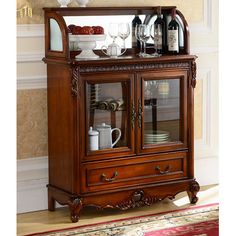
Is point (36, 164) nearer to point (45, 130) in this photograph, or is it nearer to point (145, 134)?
point (45, 130)

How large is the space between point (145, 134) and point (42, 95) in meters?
0.73

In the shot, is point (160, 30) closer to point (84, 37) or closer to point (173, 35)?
point (173, 35)

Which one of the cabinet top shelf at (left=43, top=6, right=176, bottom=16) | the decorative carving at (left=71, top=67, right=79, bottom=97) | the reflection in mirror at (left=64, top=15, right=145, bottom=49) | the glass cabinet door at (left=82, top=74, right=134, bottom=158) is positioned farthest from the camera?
the reflection in mirror at (left=64, top=15, right=145, bottom=49)

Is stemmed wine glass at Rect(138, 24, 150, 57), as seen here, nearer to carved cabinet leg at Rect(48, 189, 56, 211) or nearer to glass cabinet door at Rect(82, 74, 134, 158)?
glass cabinet door at Rect(82, 74, 134, 158)

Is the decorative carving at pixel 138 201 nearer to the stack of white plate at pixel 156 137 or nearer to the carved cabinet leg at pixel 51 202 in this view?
the stack of white plate at pixel 156 137

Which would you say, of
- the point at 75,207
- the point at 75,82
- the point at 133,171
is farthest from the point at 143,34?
the point at 75,207

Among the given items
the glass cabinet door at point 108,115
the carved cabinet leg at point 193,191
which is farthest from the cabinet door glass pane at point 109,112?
the carved cabinet leg at point 193,191

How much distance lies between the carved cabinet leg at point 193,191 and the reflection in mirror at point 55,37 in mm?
1310

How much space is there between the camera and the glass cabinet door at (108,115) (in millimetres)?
3482

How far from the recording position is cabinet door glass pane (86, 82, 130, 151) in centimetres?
349

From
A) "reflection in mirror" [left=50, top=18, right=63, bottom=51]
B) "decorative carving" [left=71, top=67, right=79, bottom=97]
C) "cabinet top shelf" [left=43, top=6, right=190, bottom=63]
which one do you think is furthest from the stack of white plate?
"reflection in mirror" [left=50, top=18, right=63, bottom=51]

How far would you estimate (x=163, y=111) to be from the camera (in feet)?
12.3

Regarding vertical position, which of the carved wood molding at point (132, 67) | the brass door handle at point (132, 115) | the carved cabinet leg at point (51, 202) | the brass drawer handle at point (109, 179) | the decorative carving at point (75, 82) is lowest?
the carved cabinet leg at point (51, 202)
